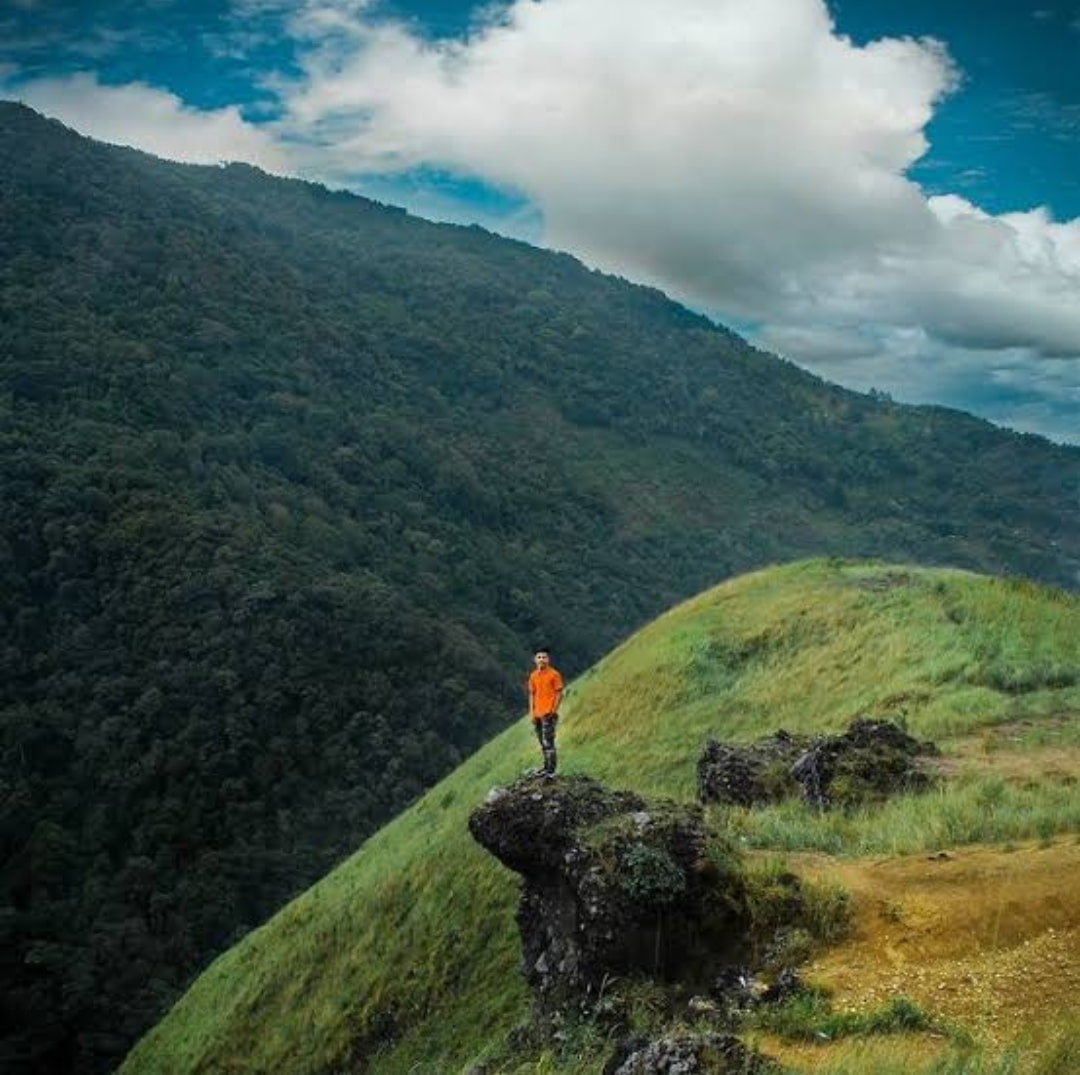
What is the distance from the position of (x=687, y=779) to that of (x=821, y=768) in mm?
8777

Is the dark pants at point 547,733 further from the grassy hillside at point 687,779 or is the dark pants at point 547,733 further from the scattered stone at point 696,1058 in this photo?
the scattered stone at point 696,1058

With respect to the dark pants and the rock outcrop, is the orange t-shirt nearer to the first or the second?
the dark pants

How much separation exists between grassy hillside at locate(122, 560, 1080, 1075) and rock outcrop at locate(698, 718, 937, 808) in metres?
0.68

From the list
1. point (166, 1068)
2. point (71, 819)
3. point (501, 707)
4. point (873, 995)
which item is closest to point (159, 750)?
point (71, 819)

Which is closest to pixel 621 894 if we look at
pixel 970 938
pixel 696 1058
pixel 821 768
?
pixel 970 938

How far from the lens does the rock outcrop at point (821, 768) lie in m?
14.9

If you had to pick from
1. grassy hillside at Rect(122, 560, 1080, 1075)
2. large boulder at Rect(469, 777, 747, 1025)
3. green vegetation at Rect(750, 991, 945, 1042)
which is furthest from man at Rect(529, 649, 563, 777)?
green vegetation at Rect(750, 991, 945, 1042)

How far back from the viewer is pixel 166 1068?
104 feet

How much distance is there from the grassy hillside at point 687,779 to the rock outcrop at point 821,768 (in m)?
0.68

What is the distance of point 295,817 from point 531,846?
95.0m

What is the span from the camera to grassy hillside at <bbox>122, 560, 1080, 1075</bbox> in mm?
14008

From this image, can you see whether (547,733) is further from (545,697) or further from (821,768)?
(821,768)

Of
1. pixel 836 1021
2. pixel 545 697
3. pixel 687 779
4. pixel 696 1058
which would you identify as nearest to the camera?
pixel 696 1058

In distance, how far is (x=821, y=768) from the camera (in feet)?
50.1
